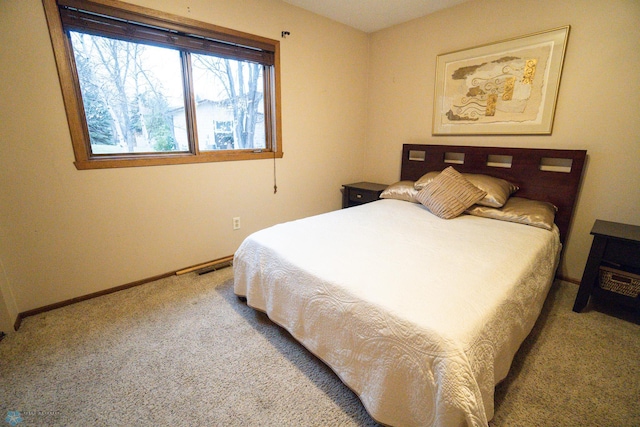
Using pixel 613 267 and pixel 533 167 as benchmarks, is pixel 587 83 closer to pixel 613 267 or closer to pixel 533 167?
pixel 533 167

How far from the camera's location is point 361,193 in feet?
11.1

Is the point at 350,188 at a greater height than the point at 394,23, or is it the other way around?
the point at 394,23

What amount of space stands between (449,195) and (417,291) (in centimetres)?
144

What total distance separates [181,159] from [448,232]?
2.21m

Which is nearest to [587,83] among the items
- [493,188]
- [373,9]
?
[493,188]

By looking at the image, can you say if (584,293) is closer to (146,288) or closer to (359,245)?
(359,245)

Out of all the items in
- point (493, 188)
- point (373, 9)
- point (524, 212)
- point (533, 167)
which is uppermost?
point (373, 9)

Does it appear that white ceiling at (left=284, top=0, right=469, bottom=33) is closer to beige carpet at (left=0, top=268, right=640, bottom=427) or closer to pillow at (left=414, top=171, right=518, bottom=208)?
pillow at (left=414, top=171, right=518, bottom=208)

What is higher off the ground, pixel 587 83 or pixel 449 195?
pixel 587 83

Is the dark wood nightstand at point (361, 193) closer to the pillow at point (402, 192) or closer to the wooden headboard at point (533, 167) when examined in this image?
the pillow at point (402, 192)

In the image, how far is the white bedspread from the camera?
1.01 metres

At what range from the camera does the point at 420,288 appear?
124 centimetres

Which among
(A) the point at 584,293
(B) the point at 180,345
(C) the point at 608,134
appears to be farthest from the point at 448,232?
(B) the point at 180,345

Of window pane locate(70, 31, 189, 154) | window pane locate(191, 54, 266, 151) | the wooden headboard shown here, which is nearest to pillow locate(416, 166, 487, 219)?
the wooden headboard
